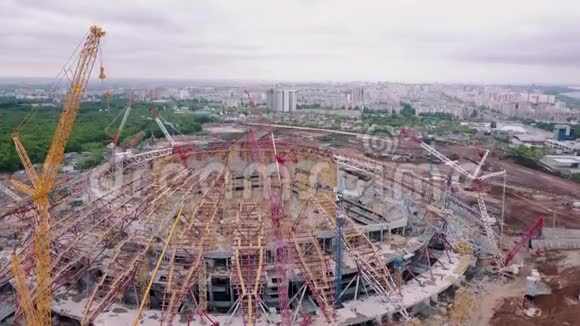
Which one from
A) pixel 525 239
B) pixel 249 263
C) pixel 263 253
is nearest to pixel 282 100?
pixel 525 239

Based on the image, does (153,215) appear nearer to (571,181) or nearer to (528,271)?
(528,271)

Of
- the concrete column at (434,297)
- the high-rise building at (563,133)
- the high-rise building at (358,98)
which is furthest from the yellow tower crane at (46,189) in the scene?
the high-rise building at (358,98)

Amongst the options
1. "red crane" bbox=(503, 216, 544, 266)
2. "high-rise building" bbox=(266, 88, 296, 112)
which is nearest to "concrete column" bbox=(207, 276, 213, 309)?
"red crane" bbox=(503, 216, 544, 266)

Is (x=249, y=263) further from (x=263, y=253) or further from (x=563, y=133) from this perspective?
(x=563, y=133)

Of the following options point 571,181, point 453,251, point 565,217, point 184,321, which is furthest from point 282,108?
point 184,321

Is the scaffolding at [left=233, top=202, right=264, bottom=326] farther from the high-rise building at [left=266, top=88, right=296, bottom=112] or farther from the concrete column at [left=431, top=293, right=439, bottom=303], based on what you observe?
the high-rise building at [left=266, top=88, right=296, bottom=112]
